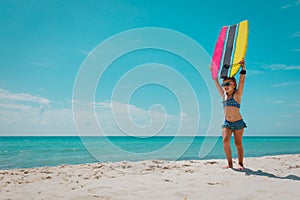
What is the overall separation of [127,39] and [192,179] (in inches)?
226

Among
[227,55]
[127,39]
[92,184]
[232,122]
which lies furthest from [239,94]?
[127,39]

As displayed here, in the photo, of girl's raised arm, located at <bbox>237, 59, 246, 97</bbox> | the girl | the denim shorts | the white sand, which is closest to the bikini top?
the girl

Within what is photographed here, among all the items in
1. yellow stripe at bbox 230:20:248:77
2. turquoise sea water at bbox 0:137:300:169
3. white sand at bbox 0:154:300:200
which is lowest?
turquoise sea water at bbox 0:137:300:169

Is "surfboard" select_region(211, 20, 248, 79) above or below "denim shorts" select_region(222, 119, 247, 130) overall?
above

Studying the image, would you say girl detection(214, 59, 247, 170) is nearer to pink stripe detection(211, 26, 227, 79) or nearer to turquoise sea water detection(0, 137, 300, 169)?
pink stripe detection(211, 26, 227, 79)

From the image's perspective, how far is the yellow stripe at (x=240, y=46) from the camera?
5.04 metres

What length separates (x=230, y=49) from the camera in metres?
5.44

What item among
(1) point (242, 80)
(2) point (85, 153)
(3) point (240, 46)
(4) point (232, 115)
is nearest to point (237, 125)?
(4) point (232, 115)

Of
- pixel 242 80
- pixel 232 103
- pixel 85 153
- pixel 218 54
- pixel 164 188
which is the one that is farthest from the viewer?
pixel 85 153

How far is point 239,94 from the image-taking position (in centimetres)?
512

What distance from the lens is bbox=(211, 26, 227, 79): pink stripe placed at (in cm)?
557

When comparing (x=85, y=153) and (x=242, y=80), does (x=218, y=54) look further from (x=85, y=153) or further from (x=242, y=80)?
(x=85, y=153)

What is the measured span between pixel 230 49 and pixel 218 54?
0.36 m

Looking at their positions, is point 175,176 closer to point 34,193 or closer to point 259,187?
point 259,187
